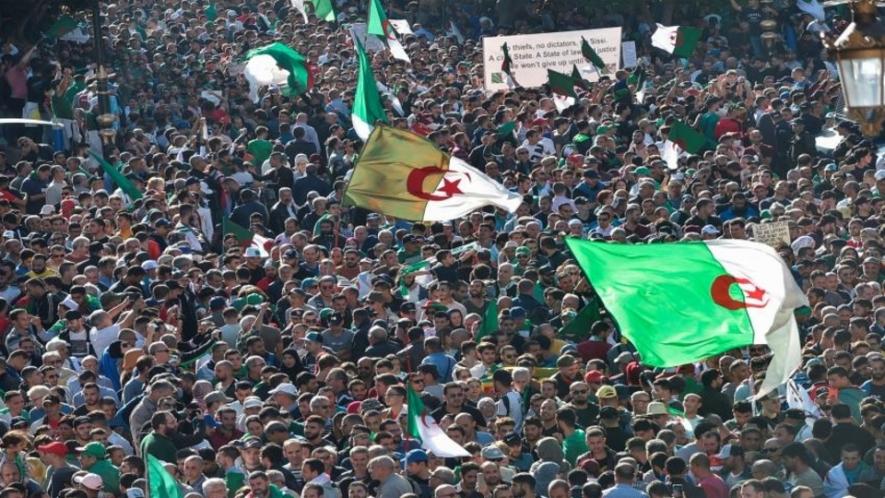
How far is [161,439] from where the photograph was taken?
51.7 ft

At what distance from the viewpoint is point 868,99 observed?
9.21 meters

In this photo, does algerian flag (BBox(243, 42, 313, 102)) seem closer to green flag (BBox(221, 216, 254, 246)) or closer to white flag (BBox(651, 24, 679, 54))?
white flag (BBox(651, 24, 679, 54))

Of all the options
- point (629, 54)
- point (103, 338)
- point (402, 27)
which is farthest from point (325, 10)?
point (103, 338)

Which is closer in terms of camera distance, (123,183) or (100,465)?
(100,465)

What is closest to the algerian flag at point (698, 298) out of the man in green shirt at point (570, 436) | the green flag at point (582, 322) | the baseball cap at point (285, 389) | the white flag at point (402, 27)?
the man in green shirt at point (570, 436)

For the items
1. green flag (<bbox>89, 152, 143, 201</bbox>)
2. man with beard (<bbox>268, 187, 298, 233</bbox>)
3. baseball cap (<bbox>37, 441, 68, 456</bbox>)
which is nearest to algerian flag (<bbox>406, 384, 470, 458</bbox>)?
baseball cap (<bbox>37, 441, 68, 456</bbox>)

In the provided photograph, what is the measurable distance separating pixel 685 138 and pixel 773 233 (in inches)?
189

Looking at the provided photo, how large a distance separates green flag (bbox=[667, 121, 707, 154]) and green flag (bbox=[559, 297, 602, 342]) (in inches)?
293

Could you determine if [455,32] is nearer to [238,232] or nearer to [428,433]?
[238,232]

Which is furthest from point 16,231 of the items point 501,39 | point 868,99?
point 868,99

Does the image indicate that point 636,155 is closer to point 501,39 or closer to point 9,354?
point 501,39

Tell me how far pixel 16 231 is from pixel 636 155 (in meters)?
6.83

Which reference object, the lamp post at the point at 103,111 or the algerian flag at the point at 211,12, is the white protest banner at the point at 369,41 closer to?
the algerian flag at the point at 211,12

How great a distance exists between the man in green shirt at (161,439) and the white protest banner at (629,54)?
58.9 feet
